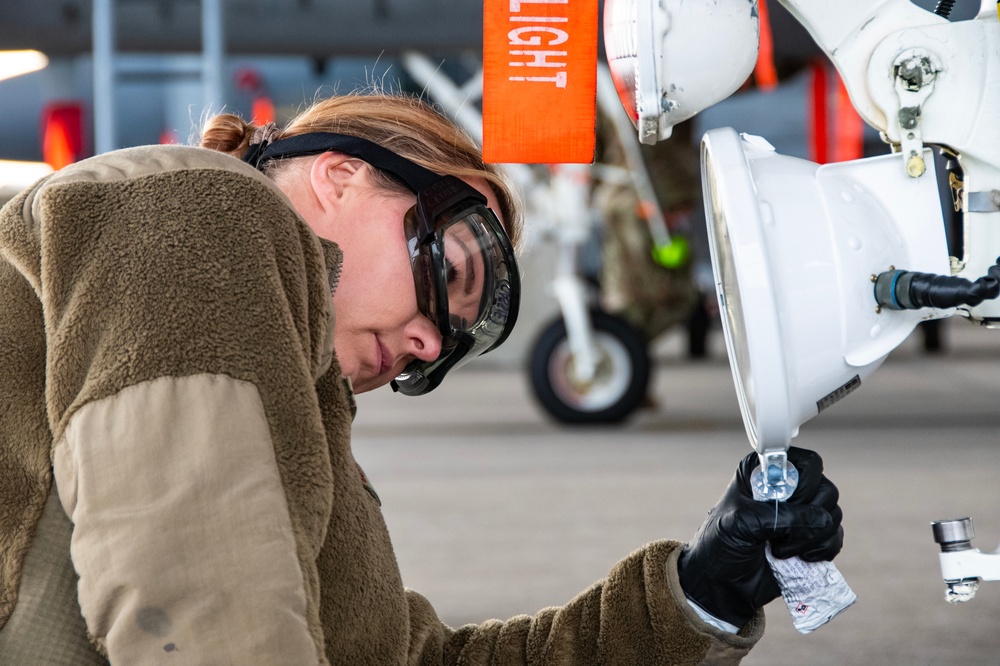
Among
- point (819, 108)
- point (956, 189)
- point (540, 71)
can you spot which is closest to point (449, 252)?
point (540, 71)

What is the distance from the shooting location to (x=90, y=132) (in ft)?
48.4

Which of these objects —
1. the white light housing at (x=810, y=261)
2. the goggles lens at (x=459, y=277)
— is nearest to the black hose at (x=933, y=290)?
the white light housing at (x=810, y=261)

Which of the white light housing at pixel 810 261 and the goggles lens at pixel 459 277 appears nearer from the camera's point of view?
the white light housing at pixel 810 261

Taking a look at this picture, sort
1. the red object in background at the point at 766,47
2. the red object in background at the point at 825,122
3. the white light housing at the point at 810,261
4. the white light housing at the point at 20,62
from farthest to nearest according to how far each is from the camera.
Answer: the white light housing at the point at 20,62, the red object in background at the point at 825,122, the red object in background at the point at 766,47, the white light housing at the point at 810,261

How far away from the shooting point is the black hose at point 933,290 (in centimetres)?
92

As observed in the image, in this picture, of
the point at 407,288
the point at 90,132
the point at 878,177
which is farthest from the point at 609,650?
the point at 90,132

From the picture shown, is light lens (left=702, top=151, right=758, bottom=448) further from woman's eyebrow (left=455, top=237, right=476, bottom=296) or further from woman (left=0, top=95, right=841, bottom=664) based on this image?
woman's eyebrow (left=455, top=237, right=476, bottom=296)

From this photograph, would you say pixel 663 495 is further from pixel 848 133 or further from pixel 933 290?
pixel 933 290

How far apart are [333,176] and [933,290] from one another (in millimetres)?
535

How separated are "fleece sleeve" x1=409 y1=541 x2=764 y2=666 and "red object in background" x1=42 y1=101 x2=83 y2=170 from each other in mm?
5205

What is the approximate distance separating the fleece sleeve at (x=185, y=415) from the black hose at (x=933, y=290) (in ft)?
1.56

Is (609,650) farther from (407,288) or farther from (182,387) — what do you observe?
(182,387)

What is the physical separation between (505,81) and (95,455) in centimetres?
48

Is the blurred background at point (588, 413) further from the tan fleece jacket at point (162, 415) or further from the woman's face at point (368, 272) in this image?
the tan fleece jacket at point (162, 415)
